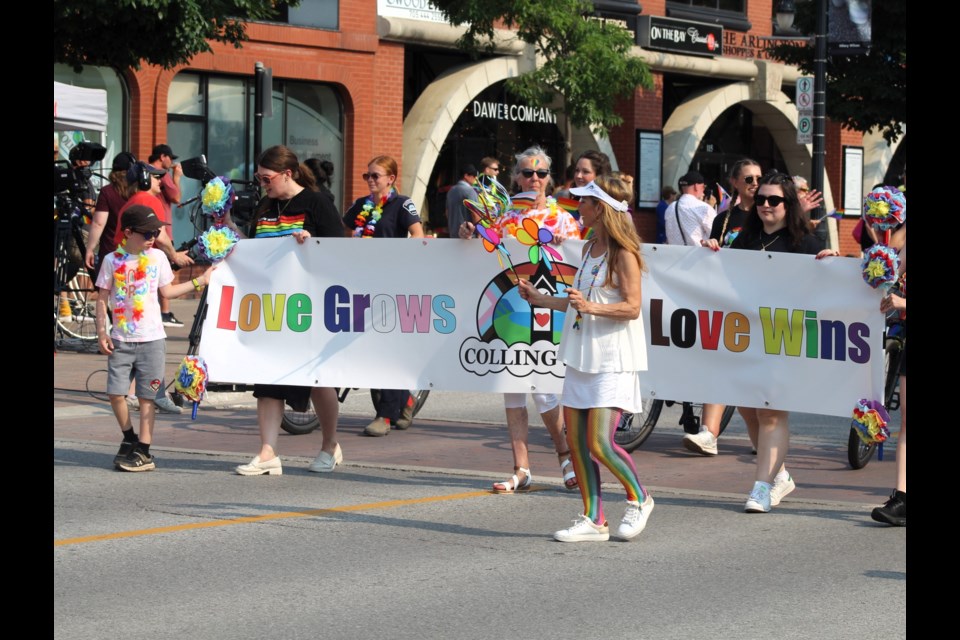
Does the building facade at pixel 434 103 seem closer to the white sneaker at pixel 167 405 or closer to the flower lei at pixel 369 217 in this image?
the white sneaker at pixel 167 405

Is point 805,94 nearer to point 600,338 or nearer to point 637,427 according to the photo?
point 637,427

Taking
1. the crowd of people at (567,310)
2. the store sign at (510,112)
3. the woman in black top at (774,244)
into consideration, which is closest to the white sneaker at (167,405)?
the crowd of people at (567,310)

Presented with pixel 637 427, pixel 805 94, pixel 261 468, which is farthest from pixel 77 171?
pixel 805 94

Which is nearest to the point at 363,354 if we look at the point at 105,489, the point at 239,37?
the point at 105,489

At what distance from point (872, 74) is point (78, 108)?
15.9m

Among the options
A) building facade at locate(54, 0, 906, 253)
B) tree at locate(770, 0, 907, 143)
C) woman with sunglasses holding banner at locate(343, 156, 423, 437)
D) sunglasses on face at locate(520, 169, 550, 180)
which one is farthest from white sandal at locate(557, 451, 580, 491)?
tree at locate(770, 0, 907, 143)

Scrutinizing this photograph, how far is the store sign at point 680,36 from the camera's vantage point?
31.6 m

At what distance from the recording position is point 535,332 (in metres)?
9.95

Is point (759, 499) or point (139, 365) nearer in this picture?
point (759, 499)

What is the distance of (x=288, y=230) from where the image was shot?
1027cm

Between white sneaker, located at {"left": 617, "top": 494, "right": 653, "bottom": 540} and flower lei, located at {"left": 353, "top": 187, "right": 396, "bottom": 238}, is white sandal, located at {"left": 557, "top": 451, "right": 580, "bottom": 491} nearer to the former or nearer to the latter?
white sneaker, located at {"left": 617, "top": 494, "right": 653, "bottom": 540}

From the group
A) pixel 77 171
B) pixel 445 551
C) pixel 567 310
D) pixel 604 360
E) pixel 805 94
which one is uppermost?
pixel 805 94

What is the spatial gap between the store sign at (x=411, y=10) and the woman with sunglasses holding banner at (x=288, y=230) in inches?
652

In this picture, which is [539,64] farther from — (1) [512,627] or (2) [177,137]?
(1) [512,627]
